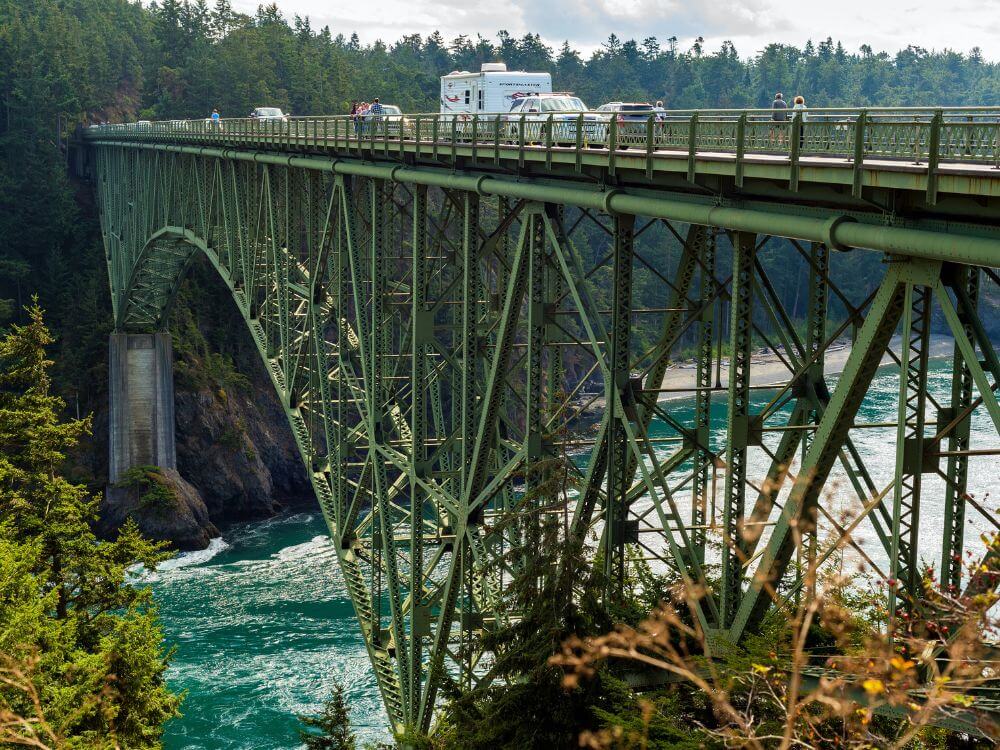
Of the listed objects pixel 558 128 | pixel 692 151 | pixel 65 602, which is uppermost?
pixel 558 128

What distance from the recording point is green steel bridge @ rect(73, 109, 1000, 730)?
8.57 metres

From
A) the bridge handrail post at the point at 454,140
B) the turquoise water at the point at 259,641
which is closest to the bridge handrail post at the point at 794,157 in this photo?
the bridge handrail post at the point at 454,140

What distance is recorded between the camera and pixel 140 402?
56.5 meters

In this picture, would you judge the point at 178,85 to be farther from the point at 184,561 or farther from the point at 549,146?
the point at 549,146

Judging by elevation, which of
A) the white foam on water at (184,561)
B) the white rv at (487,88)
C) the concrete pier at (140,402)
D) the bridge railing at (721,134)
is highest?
the white rv at (487,88)

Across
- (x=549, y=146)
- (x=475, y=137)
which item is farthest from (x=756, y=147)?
(x=475, y=137)

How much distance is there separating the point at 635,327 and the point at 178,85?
273 feet

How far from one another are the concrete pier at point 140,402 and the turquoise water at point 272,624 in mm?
5827

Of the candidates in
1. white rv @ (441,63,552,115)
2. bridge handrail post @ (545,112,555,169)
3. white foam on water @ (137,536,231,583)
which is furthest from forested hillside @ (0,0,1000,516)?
bridge handrail post @ (545,112,555,169)

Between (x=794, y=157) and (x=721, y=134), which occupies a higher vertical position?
(x=721, y=134)

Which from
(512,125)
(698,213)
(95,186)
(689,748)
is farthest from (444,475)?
(95,186)

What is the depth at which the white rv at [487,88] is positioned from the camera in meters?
38.9

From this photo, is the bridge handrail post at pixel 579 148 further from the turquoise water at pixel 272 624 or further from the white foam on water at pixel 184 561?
the white foam on water at pixel 184 561

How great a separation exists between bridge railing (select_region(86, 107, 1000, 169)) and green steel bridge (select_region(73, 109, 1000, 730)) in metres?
0.04
